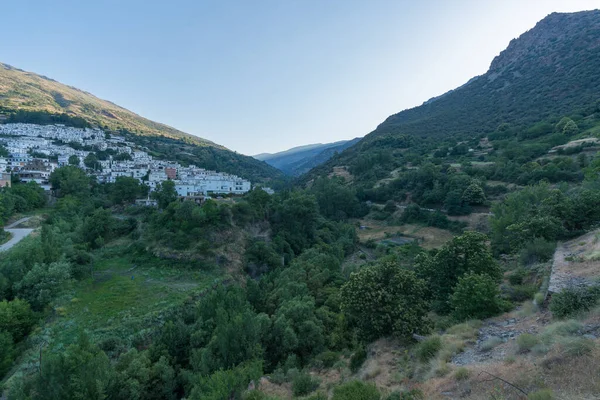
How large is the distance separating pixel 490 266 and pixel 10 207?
47.9 metres

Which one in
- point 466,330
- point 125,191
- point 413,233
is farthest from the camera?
point 125,191

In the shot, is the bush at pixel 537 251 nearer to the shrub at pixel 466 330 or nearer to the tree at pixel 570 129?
the shrub at pixel 466 330

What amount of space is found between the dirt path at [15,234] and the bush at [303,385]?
29.9m

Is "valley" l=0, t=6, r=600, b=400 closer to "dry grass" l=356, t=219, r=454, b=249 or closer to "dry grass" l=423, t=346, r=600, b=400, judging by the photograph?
"dry grass" l=423, t=346, r=600, b=400

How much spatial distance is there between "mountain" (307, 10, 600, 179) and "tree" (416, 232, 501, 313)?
54.0 metres

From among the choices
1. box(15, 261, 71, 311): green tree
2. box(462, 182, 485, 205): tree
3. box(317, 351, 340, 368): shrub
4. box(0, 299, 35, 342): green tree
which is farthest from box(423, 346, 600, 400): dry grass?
box(462, 182, 485, 205): tree

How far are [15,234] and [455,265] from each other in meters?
40.7

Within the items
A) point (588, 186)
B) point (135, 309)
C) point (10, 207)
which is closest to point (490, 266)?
point (588, 186)

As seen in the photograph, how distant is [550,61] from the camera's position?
7588 centimetres

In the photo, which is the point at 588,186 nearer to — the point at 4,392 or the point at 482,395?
the point at 482,395

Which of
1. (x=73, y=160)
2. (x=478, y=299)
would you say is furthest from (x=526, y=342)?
(x=73, y=160)

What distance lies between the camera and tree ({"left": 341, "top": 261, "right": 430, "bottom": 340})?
10999mm

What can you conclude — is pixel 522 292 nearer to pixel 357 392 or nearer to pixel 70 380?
pixel 357 392

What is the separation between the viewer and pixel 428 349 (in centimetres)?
913
